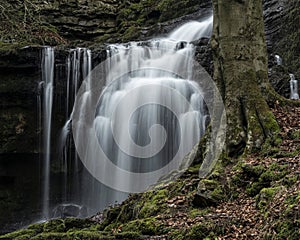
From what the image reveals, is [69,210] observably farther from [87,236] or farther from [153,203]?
[87,236]

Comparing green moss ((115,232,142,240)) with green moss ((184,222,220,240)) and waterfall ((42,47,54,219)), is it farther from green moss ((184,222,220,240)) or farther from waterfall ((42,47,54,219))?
waterfall ((42,47,54,219))

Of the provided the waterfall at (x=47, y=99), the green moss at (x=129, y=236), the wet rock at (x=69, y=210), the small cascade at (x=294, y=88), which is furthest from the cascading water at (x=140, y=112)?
the green moss at (x=129, y=236)

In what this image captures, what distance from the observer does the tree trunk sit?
5535 millimetres

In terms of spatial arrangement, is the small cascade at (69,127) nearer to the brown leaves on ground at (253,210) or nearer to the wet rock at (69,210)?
the wet rock at (69,210)

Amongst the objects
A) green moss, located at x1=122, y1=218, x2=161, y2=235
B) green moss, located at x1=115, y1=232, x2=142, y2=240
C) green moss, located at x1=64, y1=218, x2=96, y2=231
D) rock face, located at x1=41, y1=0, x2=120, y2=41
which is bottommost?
green moss, located at x1=64, y1=218, x2=96, y2=231

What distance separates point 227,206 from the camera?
172 inches

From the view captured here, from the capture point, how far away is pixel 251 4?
6.16m

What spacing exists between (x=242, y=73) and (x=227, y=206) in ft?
7.47

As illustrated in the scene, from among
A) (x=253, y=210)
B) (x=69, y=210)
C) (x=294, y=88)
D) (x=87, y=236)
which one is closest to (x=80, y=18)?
(x=69, y=210)

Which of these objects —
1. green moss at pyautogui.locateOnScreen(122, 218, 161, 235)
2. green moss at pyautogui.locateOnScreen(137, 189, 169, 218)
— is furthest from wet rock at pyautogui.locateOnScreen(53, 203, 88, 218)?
green moss at pyautogui.locateOnScreen(122, 218, 161, 235)

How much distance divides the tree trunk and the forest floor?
0.92ft

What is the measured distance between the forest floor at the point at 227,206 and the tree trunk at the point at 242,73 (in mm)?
280

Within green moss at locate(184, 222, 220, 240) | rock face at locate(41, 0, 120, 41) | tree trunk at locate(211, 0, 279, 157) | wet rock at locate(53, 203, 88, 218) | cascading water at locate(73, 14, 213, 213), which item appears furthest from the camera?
rock face at locate(41, 0, 120, 41)

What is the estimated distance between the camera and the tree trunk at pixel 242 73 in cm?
554
